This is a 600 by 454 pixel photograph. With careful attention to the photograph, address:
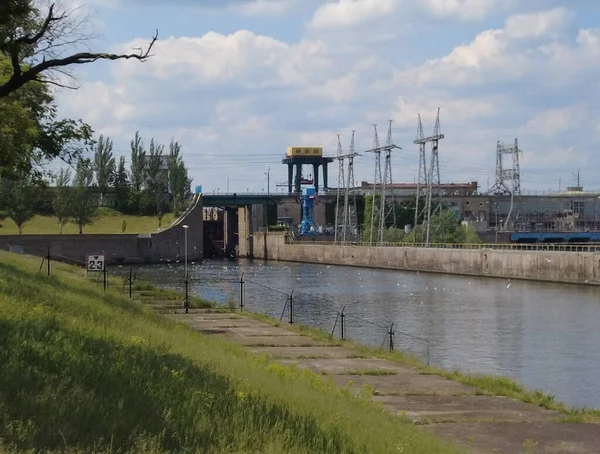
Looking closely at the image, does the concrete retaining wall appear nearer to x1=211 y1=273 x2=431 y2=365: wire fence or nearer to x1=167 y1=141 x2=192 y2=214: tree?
x1=167 y1=141 x2=192 y2=214: tree

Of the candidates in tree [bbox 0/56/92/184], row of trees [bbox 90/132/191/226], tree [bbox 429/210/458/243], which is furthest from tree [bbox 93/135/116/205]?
tree [bbox 0/56/92/184]

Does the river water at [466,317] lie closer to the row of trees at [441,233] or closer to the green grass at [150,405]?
the green grass at [150,405]

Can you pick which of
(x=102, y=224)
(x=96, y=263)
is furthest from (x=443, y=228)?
(x=96, y=263)

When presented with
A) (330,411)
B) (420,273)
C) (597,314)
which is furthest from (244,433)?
(420,273)

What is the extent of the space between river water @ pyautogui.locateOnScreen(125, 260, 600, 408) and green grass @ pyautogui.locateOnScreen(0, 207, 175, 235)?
48289mm

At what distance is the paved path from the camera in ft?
51.5

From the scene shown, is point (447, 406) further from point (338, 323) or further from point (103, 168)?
point (103, 168)

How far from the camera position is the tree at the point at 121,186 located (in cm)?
15450

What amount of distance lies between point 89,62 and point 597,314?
41.5 m

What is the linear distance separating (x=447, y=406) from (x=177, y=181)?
140433 mm

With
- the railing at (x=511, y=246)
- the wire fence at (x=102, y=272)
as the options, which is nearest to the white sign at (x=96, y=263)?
the wire fence at (x=102, y=272)

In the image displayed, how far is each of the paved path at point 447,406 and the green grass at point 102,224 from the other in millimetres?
108290

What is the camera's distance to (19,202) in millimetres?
123062

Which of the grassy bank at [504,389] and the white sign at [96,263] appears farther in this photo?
the white sign at [96,263]
